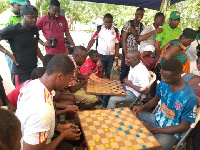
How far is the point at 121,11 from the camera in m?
11.9

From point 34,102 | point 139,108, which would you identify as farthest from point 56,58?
point 139,108

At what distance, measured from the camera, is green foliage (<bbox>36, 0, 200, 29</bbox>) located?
23.5 feet

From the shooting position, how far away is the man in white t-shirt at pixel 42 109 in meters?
1.38

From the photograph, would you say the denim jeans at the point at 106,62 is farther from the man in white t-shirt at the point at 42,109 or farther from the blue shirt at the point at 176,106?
the man in white t-shirt at the point at 42,109

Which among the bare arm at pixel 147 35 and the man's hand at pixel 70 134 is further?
the bare arm at pixel 147 35

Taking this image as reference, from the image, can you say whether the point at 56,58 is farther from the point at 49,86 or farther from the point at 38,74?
the point at 38,74

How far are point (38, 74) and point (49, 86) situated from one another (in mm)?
851

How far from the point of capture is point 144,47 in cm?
417

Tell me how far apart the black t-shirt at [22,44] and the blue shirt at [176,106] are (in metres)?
2.33

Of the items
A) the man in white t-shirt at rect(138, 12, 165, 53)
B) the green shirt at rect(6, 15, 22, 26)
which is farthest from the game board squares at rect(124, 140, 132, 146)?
the green shirt at rect(6, 15, 22, 26)

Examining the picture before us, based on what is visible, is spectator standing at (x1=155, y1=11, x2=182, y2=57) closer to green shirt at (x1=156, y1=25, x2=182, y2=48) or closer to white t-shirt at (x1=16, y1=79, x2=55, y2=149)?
green shirt at (x1=156, y1=25, x2=182, y2=48)

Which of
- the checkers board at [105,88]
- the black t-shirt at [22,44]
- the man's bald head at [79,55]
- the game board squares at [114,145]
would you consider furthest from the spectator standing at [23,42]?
the game board squares at [114,145]

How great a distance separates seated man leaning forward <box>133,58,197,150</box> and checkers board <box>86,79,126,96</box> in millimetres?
770

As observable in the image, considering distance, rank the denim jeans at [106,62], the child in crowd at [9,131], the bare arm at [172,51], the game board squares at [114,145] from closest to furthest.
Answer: the child in crowd at [9,131] < the game board squares at [114,145] < the bare arm at [172,51] < the denim jeans at [106,62]
